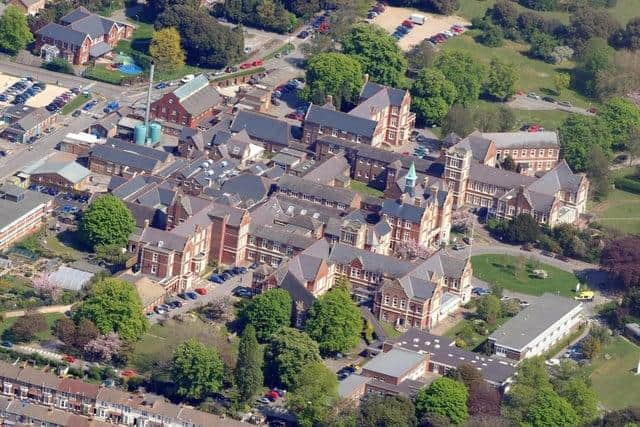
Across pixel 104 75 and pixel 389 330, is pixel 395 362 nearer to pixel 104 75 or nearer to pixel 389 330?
pixel 389 330

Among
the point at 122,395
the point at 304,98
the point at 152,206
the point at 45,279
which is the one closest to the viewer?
the point at 122,395

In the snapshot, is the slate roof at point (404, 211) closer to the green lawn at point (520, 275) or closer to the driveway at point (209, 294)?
the green lawn at point (520, 275)

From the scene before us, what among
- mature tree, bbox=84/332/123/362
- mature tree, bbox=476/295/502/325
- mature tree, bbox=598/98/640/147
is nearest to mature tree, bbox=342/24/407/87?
mature tree, bbox=598/98/640/147

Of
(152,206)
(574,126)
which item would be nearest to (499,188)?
(574,126)

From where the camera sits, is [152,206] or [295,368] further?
[152,206]

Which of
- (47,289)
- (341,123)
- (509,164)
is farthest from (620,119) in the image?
(47,289)

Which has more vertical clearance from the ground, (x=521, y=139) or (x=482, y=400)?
(x=482, y=400)

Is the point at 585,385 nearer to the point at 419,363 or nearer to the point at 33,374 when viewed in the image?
the point at 419,363

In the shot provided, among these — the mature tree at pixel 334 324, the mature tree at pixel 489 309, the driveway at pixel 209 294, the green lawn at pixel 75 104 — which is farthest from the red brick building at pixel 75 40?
the mature tree at pixel 489 309
